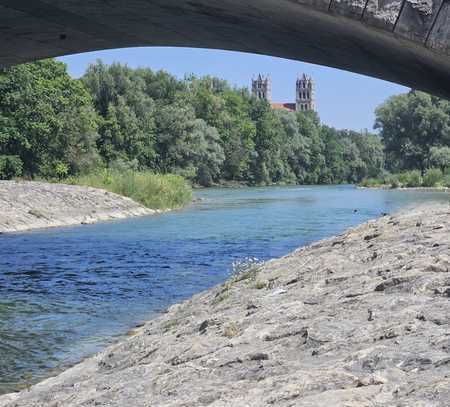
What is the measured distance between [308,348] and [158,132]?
80421 millimetres

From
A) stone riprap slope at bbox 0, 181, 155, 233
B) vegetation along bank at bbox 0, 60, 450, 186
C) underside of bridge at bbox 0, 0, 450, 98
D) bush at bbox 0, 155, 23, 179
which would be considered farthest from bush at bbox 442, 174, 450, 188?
underside of bridge at bbox 0, 0, 450, 98

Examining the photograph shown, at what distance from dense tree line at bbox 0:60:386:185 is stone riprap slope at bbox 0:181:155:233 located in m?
16.2

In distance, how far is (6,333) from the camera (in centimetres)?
1111

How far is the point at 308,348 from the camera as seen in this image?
18.0 ft

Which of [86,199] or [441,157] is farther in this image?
[441,157]

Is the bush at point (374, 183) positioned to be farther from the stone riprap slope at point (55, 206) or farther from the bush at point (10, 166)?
the stone riprap slope at point (55, 206)

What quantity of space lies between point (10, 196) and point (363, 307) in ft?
100

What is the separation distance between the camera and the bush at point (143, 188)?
43906mm

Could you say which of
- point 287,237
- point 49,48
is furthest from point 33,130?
point 49,48

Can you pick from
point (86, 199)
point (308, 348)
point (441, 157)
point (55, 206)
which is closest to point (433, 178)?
point (441, 157)

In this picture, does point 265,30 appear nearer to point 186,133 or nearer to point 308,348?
point 308,348

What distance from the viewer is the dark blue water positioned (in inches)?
415

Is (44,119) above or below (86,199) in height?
above

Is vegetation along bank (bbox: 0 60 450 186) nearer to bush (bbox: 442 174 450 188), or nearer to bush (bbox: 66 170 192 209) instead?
bush (bbox: 442 174 450 188)
